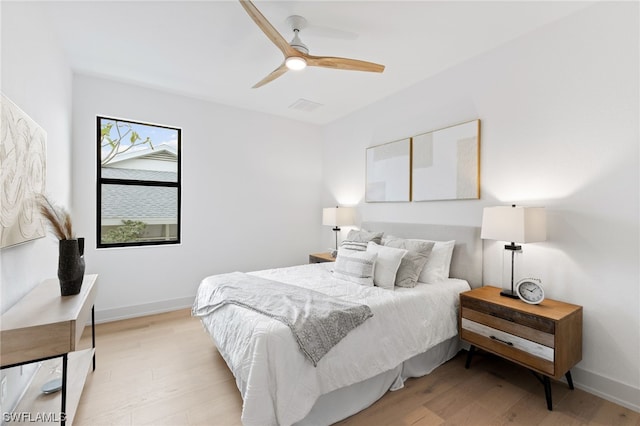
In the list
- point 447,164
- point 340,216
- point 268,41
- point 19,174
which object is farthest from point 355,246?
point 19,174

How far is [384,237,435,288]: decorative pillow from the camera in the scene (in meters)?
2.56

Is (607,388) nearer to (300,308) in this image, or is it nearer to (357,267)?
(357,267)

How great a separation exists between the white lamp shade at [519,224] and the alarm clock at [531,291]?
1.04 ft

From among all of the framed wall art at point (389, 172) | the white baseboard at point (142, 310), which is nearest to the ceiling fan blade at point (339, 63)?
the framed wall art at point (389, 172)

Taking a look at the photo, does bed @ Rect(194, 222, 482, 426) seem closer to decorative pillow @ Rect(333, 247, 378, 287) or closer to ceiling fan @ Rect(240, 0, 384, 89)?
decorative pillow @ Rect(333, 247, 378, 287)

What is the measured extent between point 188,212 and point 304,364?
2867mm

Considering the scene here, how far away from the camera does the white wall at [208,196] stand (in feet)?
10.9

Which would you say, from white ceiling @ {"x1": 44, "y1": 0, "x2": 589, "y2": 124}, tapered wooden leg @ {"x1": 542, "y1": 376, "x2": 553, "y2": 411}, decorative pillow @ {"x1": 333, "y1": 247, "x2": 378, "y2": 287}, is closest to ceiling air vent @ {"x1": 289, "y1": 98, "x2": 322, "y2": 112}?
white ceiling @ {"x1": 44, "y1": 0, "x2": 589, "y2": 124}

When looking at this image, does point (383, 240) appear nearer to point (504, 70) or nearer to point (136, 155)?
point (504, 70)

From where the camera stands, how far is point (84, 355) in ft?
8.16

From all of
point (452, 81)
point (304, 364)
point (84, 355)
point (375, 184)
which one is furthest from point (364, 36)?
point (84, 355)

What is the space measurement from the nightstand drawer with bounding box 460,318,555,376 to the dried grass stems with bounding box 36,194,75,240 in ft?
9.66

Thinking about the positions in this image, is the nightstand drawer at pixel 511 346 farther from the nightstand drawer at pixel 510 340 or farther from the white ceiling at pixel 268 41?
the white ceiling at pixel 268 41

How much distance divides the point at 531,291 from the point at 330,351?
5.30ft
